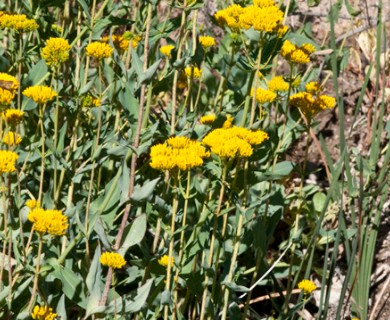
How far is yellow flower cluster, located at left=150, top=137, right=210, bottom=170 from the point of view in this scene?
2006 millimetres

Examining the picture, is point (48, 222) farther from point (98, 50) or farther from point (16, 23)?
point (16, 23)

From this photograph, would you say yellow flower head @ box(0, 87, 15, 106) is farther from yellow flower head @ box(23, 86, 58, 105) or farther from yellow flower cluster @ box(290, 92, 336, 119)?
yellow flower cluster @ box(290, 92, 336, 119)

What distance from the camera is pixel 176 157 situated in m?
2.02

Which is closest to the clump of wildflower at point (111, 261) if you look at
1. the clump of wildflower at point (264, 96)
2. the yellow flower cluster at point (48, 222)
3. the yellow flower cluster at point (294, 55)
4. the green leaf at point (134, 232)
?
the yellow flower cluster at point (48, 222)

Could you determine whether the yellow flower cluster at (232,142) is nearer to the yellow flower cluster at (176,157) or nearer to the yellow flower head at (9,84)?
the yellow flower cluster at (176,157)

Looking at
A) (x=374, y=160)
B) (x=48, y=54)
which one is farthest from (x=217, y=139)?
(x=374, y=160)

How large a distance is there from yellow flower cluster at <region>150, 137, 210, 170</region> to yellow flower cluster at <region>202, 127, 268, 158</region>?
0.04m

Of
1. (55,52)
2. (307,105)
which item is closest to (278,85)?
(307,105)

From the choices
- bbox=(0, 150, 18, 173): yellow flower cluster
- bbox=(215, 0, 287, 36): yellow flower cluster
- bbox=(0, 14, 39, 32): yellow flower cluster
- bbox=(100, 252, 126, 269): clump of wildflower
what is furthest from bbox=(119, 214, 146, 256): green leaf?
bbox=(0, 14, 39, 32): yellow flower cluster

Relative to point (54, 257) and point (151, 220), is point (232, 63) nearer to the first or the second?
point (151, 220)

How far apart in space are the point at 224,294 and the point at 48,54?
0.99 metres

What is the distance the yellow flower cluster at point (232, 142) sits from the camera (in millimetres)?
2084

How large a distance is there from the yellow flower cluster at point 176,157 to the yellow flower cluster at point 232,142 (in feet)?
0.15

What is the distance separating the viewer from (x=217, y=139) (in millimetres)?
2135
